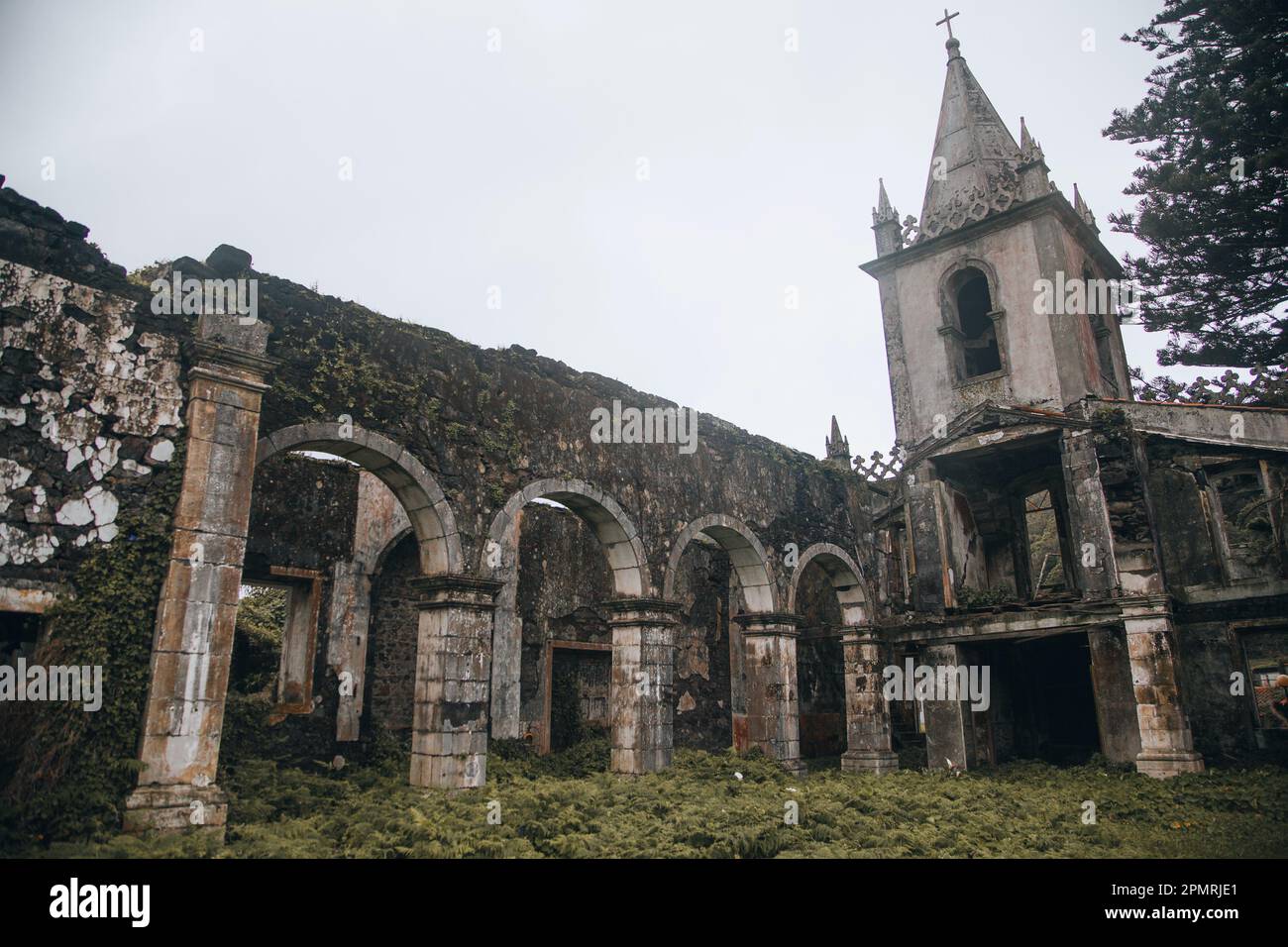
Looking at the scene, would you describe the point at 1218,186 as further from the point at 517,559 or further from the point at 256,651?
the point at 256,651

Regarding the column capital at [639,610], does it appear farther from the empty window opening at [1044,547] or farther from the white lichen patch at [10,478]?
the empty window opening at [1044,547]

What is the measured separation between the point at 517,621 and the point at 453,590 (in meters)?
4.92

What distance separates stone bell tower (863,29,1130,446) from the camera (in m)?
17.3

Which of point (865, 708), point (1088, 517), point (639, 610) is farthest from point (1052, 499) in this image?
point (639, 610)

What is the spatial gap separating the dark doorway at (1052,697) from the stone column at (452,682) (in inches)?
488

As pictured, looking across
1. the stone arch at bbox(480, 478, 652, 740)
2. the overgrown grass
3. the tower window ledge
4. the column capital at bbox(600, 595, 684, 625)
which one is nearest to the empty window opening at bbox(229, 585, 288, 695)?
the overgrown grass

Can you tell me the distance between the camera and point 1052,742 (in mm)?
17891

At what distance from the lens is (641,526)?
13.2 m

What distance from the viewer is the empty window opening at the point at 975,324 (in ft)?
61.4

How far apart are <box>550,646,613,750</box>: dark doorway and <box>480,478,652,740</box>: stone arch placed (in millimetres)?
986

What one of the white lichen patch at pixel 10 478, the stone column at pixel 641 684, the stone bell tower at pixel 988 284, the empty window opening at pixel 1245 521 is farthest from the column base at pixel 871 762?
the white lichen patch at pixel 10 478

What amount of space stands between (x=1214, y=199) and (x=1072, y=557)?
731 cm
